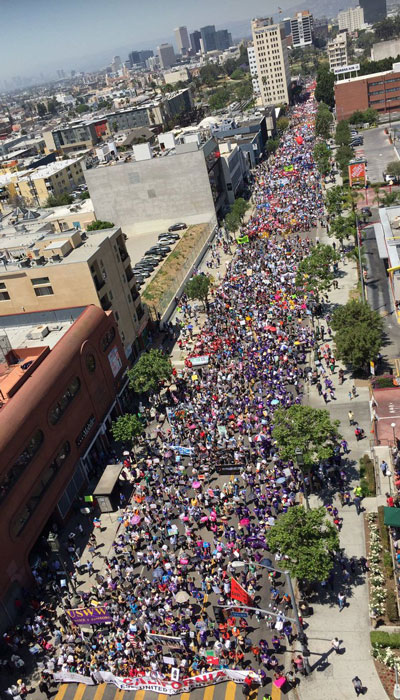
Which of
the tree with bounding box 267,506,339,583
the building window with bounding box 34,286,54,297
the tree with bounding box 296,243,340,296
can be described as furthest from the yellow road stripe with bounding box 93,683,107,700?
the tree with bounding box 296,243,340,296

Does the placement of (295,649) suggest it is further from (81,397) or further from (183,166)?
(183,166)

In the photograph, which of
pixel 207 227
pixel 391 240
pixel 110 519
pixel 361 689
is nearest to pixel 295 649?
pixel 361 689

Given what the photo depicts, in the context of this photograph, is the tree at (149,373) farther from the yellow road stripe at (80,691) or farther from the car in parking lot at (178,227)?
the car in parking lot at (178,227)

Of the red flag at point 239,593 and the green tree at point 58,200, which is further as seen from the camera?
the green tree at point 58,200

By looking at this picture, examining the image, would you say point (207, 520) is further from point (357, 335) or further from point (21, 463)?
point (357, 335)

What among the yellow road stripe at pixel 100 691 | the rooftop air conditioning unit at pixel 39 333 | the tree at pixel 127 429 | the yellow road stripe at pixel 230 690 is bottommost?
the yellow road stripe at pixel 100 691

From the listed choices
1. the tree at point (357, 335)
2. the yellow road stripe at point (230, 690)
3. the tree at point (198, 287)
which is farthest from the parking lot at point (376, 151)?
the yellow road stripe at point (230, 690)

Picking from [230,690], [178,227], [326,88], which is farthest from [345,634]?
[326,88]
